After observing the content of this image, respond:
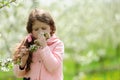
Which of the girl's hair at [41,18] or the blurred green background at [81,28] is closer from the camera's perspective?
the girl's hair at [41,18]

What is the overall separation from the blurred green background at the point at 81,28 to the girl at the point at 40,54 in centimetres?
587

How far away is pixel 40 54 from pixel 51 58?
0.43ft

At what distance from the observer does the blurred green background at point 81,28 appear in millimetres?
12352

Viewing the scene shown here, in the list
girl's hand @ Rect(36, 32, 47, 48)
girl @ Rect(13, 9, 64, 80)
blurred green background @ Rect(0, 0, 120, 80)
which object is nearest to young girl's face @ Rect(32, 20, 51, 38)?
girl @ Rect(13, 9, 64, 80)

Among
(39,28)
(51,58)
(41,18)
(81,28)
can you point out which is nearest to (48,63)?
(51,58)

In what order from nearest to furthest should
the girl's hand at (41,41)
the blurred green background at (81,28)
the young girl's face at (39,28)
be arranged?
1. the girl's hand at (41,41)
2. the young girl's face at (39,28)
3. the blurred green background at (81,28)

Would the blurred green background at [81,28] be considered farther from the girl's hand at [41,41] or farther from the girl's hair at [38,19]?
the girl's hand at [41,41]

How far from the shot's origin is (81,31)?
761 inches

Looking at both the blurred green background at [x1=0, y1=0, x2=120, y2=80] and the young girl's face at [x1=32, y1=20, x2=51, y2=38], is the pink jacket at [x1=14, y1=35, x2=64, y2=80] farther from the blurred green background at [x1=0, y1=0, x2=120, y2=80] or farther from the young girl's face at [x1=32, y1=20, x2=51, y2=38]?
the blurred green background at [x1=0, y1=0, x2=120, y2=80]

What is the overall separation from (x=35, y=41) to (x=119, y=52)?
875 inches

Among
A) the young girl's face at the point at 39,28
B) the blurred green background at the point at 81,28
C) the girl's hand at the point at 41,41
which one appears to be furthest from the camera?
the blurred green background at the point at 81,28

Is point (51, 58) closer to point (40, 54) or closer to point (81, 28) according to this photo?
point (40, 54)

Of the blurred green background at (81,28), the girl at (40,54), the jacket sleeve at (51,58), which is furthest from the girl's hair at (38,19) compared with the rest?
the blurred green background at (81,28)

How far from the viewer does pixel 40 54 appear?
5.11m
